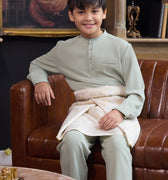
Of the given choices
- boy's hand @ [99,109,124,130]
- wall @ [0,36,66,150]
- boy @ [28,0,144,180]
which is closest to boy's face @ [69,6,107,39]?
boy @ [28,0,144,180]

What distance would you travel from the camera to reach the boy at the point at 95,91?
1.93 meters

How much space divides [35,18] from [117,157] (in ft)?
5.59

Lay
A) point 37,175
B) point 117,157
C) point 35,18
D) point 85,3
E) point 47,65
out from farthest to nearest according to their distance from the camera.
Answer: point 35,18, point 47,65, point 85,3, point 117,157, point 37,175

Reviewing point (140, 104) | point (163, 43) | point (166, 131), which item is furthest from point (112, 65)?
point (163, 43)

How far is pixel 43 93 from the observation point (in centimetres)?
223

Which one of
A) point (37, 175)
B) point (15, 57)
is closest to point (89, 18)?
point (37, 175)

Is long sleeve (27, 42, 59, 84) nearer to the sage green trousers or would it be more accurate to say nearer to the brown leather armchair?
the brown leather armchair

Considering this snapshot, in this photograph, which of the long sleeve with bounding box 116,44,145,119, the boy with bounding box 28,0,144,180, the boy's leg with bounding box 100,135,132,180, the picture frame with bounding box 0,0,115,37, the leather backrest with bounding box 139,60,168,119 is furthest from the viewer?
the picture frame with bounding box 0,0,115,37

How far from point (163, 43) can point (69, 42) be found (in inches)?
43.9

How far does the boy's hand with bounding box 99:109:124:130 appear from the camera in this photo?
197 centimetres

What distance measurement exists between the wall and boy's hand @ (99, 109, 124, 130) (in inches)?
57.1

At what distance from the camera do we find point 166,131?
2.18m

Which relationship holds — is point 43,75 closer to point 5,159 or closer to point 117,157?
point 117,157

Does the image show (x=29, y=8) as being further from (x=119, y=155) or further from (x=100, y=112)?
(x=119, y=155)
